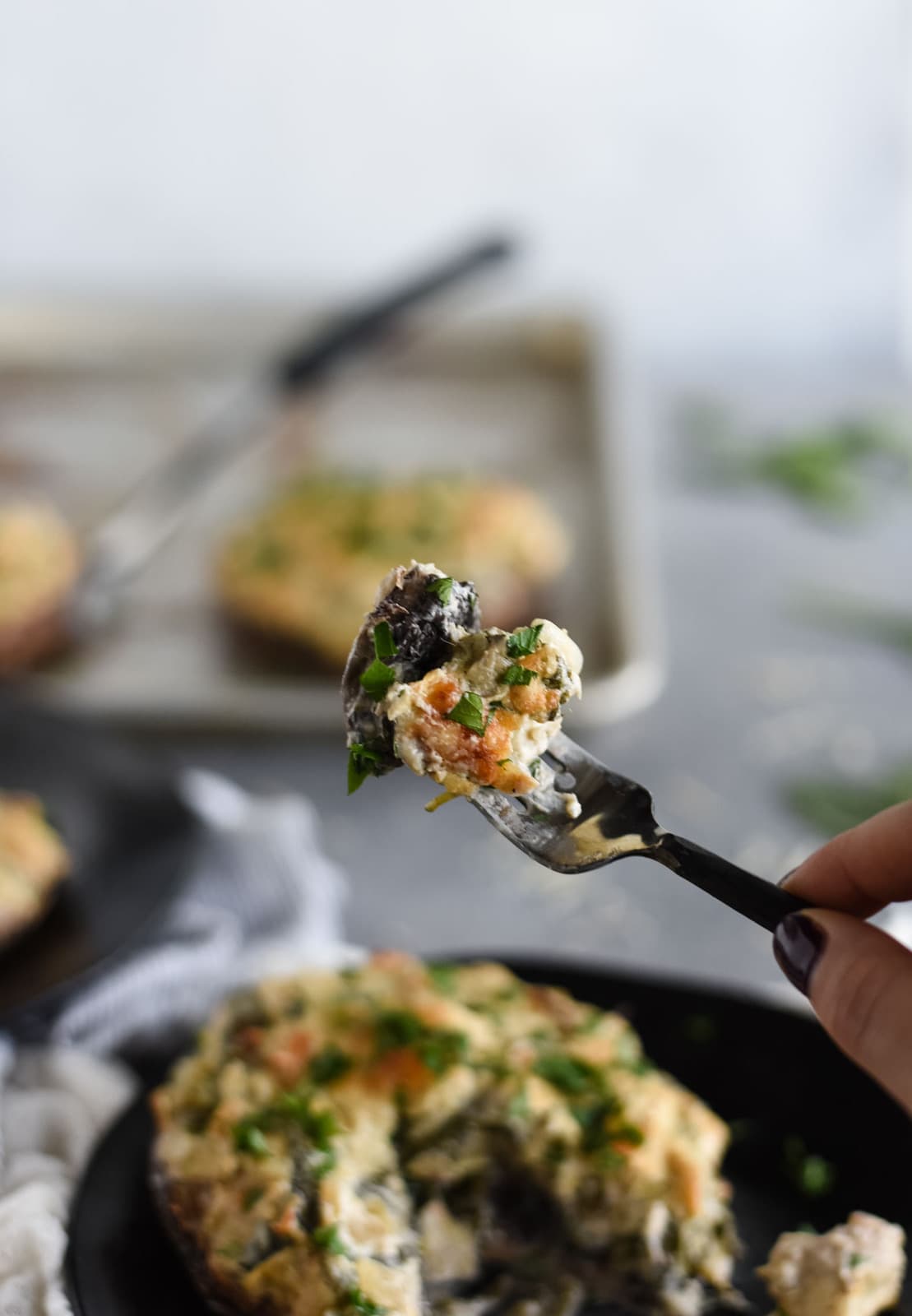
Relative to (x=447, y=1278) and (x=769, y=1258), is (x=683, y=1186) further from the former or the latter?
(x=447, y=1278)

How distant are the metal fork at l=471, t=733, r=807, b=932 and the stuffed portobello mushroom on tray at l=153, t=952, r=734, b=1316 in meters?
0.47

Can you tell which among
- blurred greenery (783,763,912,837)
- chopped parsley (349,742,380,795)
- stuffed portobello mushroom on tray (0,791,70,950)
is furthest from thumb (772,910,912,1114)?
blurred greenery (783,763,912,837)

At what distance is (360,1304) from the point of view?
70.9 inches

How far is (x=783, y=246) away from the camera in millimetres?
6340

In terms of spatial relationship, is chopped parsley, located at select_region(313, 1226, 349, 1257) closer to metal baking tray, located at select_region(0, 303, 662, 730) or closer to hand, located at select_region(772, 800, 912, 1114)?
hand, located at select_region(772, 800, 912, 1114)

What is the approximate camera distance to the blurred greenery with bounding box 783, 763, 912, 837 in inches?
132

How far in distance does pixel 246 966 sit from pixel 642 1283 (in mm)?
970

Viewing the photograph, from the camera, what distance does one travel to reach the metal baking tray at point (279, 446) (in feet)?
12.2

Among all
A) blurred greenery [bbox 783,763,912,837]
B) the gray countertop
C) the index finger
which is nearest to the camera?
the index finger

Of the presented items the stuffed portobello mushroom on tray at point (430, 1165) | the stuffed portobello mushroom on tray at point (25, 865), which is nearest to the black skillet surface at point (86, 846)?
the stuffed portobello mushroom on tray at point (25, 865)

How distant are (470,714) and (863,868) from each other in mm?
554

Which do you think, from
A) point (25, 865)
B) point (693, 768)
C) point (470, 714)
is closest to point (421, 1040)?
point (470, 714)

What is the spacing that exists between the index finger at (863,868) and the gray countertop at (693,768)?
103 cm

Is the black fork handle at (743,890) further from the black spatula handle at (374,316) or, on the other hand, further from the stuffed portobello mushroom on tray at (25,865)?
the black spatula handle at (374,316)
